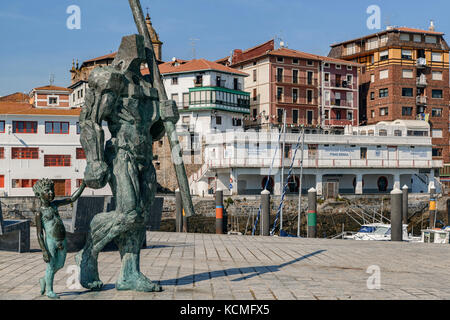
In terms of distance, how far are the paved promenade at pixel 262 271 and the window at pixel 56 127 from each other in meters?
33.2

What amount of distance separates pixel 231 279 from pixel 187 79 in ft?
169

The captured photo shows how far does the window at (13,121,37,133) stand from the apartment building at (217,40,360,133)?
984 inches

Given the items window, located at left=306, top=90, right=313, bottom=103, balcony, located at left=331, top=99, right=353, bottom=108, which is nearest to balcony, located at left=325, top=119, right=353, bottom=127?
balcony, located at left=331, top=99, right=353, bottom=108

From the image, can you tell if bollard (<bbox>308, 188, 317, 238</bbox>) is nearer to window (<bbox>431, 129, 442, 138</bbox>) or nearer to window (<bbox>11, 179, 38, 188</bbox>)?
window (<bbox>11, 179, 38, 188</bbox>)

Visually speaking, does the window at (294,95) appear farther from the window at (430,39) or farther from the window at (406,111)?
the window at (430,39)

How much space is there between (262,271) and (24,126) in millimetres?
40021

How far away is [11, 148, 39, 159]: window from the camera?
146ft

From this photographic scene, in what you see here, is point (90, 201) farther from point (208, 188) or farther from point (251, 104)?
point (251, 104)

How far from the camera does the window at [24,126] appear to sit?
45.2 m

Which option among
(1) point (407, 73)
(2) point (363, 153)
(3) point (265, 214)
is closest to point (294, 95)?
(2) point (363, 153)

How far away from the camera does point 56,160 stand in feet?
149
